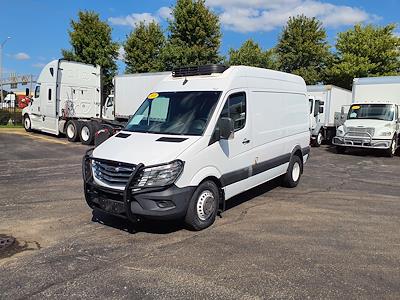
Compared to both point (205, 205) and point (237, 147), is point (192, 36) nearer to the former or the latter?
point (237, 147)

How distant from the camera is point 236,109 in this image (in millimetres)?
6816

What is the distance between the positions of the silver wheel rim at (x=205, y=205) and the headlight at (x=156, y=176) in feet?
2.28

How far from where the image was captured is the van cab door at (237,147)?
21.3 feet

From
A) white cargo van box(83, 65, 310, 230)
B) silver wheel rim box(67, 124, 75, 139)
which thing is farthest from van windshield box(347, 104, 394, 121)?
silver wheel rim box(67, 124, 75, 139)

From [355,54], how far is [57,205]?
29672mm

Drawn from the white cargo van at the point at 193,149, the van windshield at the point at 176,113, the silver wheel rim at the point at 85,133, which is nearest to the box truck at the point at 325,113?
the silver wheel rim at the point at 85,133

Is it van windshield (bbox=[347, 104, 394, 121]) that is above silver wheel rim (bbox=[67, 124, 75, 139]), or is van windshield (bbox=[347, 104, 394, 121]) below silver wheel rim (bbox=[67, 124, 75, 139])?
above

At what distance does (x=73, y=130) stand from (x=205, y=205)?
15043mm

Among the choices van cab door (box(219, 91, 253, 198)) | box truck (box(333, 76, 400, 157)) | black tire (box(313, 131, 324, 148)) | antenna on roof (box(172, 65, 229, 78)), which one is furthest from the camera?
black tire (box(313, 131, 324, 148))

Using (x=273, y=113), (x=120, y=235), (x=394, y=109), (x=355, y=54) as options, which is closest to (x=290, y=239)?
(x=120, y=235)

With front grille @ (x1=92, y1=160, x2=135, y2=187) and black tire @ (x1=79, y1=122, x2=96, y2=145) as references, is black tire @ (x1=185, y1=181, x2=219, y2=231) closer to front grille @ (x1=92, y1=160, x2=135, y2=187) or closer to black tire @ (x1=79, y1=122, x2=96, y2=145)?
front grille @ (x1=92, y1=160, x2=135, y2=187)

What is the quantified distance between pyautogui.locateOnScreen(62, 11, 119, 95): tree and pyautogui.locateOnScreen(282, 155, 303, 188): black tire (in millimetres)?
21805

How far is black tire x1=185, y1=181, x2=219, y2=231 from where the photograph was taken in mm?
5828

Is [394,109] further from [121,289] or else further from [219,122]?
[121,289]
